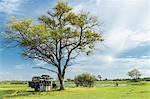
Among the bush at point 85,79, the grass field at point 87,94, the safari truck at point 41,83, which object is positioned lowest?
the grass field at point 87,94

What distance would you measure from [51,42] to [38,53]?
252 cm

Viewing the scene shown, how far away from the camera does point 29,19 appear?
44969mm

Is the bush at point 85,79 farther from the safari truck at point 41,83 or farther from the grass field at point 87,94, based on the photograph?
the grass field at point 87,94

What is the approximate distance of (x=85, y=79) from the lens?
205 ft

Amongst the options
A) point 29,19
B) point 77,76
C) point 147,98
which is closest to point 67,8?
point 29,19

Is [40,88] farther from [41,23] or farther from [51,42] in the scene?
[41,23]

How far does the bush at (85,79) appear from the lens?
6222cm

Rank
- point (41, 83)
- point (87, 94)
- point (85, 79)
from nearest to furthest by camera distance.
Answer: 1. point (87, 94)
2. point (41, 83)
3. point (85, 79)

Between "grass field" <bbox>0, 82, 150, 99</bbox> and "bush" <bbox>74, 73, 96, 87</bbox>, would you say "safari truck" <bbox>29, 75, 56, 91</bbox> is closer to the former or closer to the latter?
"grass field" <bbox>0, 82, 150, 99</bbox>

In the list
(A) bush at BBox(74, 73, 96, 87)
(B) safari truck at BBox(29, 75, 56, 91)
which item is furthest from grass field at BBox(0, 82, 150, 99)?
(A) bush at BBox(74, 73, 96, 87)

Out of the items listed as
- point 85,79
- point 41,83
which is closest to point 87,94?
point 41,83

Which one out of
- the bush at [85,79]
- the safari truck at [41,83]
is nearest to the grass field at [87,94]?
the safari truck at [41,83]

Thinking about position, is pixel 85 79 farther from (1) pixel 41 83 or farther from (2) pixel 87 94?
(2) pixel 87 94

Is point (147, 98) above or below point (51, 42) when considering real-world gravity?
below
